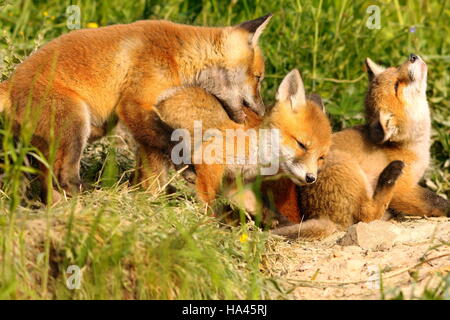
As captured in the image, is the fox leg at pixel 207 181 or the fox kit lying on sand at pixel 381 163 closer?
the fox leg at pixel 207 181

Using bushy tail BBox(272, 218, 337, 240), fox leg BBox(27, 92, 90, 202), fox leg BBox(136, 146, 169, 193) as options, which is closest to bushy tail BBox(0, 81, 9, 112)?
fox leg BBox(27, 92, 90, 202)

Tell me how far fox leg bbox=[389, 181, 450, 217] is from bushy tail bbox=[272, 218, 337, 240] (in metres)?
0.77

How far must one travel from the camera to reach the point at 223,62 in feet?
19.1

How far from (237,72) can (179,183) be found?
115cm

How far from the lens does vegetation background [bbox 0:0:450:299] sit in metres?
3.79

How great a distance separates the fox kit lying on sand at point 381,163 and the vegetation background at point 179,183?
2.84 feet

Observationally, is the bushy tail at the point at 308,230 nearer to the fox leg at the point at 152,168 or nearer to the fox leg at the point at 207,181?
the fox leg at the point at 207,181

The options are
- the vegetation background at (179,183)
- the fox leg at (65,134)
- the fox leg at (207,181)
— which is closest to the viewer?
the vegetation background at (179,183)

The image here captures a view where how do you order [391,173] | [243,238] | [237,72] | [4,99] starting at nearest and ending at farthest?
1. [243,238]
2. [4,99]
3. [391,173]
4. [237,72]

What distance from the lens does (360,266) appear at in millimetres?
4691

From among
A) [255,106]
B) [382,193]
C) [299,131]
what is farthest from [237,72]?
[382,193]

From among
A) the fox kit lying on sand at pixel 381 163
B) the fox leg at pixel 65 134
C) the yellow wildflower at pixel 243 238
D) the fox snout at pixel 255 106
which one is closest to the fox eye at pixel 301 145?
the fox kit lying on sand at pixel 381 163

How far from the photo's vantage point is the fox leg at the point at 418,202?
5.88 m

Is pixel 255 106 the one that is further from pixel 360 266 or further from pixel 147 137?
pixel 360 266
